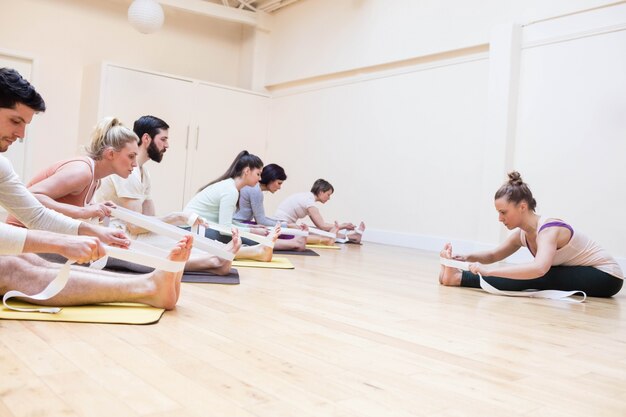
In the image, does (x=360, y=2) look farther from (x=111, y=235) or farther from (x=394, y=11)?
(x=111, y=235)

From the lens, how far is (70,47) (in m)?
7.83

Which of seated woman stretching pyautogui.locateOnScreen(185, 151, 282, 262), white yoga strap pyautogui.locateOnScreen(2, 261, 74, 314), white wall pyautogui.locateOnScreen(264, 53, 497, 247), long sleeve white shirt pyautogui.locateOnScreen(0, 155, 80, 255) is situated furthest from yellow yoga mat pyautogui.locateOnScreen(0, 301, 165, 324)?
white wall pyautogui.locateOnScreen(264, 53, 497, 247)

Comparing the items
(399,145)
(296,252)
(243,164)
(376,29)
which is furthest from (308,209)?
(376,29)

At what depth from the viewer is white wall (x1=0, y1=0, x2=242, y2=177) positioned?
24.7ft

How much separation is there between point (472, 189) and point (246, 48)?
188 inches

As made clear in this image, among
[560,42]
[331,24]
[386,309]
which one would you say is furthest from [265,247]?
[331,24]

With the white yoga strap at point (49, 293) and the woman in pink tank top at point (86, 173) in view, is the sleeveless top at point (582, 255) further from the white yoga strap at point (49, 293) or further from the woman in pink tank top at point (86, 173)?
the white yoga strap at point (49, 293)

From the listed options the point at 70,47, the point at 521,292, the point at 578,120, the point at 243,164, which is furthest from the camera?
the point at 70,47

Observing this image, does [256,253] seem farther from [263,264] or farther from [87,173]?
[87,173]

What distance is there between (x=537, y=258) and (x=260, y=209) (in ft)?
7.97

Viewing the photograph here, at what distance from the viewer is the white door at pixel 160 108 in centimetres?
767

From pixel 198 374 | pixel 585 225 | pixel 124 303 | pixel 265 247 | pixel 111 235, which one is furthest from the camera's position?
pixel 585 225

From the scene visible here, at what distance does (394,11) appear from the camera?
7.04 m

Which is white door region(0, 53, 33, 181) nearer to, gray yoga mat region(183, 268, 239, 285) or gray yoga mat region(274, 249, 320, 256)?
gray yoga mat region(274, 249, 320, 256)
